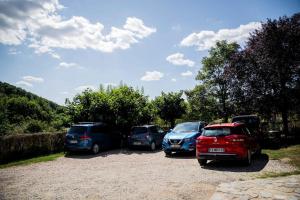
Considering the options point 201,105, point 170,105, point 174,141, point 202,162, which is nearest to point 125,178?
point 202,162

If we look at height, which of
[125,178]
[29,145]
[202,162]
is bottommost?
[125,178]

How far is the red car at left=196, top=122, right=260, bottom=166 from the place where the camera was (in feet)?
32.2

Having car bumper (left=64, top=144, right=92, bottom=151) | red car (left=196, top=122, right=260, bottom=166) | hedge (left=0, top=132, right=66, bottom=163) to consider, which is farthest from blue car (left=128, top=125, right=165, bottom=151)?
red car (left=196, top=122, right=260, bottom=166)

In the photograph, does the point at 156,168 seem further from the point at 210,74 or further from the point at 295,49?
the point at 210,74

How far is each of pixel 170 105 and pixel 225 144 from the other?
17.8 metres

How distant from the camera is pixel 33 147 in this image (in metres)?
15.4

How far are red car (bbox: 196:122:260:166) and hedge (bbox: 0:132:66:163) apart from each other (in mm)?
10001

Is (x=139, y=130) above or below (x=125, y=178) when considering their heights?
above

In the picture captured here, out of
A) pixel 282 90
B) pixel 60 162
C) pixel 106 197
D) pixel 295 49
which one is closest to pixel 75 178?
pixel 106 197

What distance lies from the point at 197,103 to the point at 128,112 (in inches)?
631

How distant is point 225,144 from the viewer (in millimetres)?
9922

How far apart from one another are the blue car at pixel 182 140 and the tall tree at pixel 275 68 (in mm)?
6515

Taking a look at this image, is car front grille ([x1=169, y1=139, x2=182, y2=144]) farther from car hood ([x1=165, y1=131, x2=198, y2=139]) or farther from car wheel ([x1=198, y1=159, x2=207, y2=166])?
car wheel ([x1=198, y1=159, x2=207, y2=166])

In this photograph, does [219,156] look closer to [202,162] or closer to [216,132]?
[216,132]
